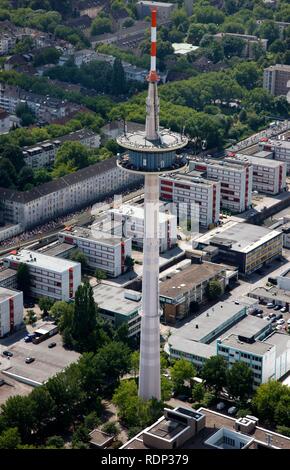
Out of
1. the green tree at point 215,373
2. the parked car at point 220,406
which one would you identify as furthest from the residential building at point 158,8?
the parked car at point 220,406

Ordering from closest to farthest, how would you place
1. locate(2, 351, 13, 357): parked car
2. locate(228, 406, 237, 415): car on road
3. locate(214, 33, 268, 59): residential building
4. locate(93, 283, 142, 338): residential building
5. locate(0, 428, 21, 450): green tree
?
locate(0, 428, 21, 450): green tree → locate(228, 406, 237, 415): car on road → locate(2, 351, 13, 357): parked car → locate(93, 283, 142, 338): residential building → locate(214, 33, 268, 59): residential building

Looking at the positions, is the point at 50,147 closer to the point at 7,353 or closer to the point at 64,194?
the point at 64,194

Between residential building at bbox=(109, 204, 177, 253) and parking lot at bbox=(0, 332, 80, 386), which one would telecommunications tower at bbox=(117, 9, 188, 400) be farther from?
residential building at bbox=(109, 204, 177, 253)

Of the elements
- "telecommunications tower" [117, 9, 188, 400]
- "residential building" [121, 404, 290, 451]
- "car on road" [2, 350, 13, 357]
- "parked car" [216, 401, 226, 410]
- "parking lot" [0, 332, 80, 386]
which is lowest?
"parked car" [216, 401, 226, 410]

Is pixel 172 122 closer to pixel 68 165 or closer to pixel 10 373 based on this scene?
pixel 68 165

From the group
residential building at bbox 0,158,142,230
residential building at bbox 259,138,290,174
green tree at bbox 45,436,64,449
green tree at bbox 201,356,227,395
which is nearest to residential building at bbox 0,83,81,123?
residential building at bbox 0,158,142,230

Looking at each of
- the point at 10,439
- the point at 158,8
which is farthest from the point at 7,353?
the point at 158,8

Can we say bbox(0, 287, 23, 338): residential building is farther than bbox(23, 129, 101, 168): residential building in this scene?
No
